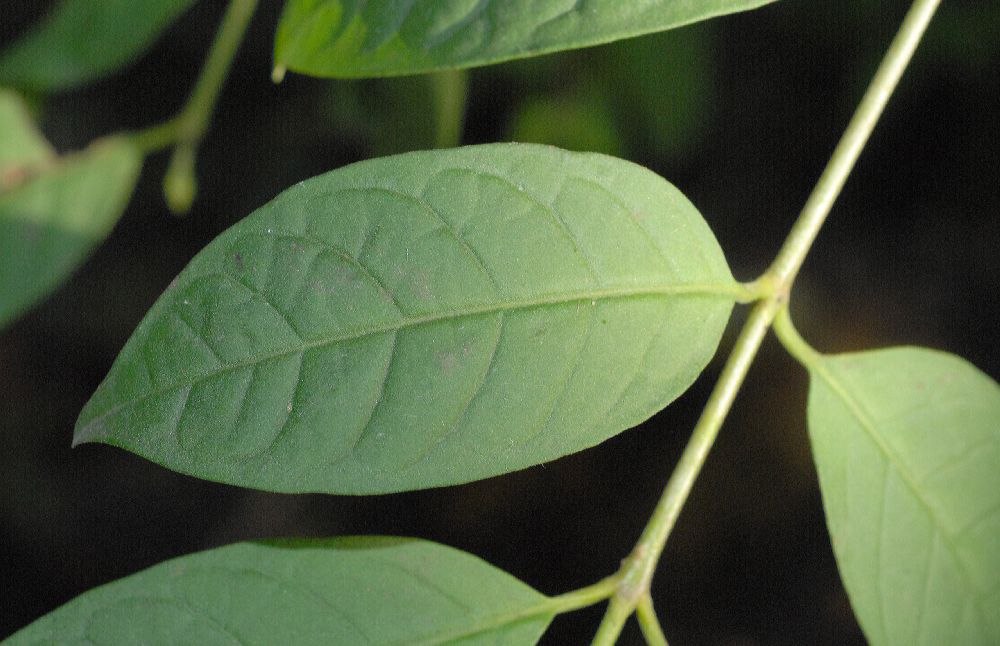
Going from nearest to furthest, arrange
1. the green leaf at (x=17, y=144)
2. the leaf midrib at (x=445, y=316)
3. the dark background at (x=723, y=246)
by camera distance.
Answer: the leaf midrib at (x=445, y=316)
the green leaf at (x=17, y=144)
the dark background at (x=723, y=246)

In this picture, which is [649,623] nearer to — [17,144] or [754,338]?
[754,338]

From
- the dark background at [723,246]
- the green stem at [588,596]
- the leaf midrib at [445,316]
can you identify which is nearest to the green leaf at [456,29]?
the leaf midrib at [445,316]

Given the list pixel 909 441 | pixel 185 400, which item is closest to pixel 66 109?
pixel 185 400

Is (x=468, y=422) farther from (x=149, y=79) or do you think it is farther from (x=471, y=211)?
(x=149, y=79)

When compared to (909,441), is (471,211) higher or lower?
higher

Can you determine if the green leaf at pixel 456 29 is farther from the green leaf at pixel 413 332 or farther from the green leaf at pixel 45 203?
the green leaf at pixel 45 203

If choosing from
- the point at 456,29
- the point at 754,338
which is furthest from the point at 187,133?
the point at 754,338
